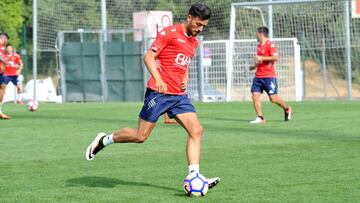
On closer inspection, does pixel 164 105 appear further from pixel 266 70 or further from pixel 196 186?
pixel 266 70

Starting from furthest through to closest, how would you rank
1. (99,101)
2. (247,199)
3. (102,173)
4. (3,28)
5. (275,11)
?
(3,28) → (99,101) → (275,11) → (102,173) → (247,199)

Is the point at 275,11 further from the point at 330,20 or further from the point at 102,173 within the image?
the point at 102,173

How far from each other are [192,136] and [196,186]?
75 centimetres

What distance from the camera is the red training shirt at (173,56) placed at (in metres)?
9.57

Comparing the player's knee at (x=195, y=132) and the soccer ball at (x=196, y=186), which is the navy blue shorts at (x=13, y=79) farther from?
the soccer ball at (x=196, y=186)

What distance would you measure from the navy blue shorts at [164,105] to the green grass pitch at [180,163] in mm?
790

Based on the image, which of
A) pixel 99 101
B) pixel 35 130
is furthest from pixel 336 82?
pixel 35 130

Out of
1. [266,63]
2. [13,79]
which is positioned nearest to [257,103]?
[266,63]

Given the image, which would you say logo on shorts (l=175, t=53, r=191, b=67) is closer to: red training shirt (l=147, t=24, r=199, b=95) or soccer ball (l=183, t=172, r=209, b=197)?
red training shirt (l=147, t=24, r=199, b=95)

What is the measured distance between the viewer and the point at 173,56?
9633 millimetres

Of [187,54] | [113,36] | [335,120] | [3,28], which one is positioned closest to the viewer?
[187,54]

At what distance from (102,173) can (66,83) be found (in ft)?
87.3

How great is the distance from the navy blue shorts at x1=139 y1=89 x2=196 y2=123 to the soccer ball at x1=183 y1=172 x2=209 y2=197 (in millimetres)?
864

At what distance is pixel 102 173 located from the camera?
35.8 feet
